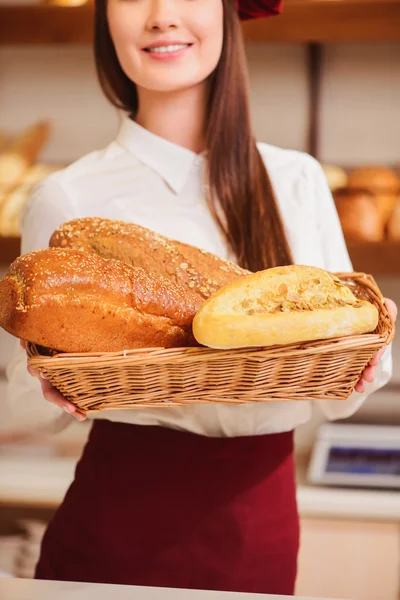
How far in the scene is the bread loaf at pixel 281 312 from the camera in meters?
0.90

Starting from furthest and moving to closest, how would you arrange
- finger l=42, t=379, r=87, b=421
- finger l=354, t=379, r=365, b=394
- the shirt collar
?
the shirt collar, finger l=354, t=379, r=365, b=394, finger l=42, t=379, r=87, b=421

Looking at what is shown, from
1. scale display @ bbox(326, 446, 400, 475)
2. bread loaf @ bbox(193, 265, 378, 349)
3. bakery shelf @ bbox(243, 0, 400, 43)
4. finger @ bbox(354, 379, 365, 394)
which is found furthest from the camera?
scale display @ bbox(326, 446, 400, 475)

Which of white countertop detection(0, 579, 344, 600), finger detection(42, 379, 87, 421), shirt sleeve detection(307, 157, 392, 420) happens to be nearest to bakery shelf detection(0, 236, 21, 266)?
shirt sleeve detection(307, 157, 392, 420)

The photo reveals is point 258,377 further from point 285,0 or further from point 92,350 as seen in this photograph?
point 285,0

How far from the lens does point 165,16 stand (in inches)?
51.6

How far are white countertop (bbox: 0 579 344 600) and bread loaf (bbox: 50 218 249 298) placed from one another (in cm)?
39

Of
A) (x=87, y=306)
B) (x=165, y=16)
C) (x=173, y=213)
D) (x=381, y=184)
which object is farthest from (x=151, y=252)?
(x=381, y=184)

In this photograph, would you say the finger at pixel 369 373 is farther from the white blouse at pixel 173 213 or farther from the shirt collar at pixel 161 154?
the shirt collar at pixel 161 154

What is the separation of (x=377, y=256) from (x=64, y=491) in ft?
3.41

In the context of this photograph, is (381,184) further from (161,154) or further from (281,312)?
(281,312)

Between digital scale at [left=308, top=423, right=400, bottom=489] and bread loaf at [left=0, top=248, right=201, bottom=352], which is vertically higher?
bread loaf at [left=0, top=248, right=201, bottom=352]

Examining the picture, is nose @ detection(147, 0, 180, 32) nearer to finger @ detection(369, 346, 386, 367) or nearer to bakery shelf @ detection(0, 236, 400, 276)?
finger @ detection(369, 346, 386, 367)

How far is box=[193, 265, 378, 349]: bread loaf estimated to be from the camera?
2.96 feet

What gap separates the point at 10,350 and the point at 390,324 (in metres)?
1.87
